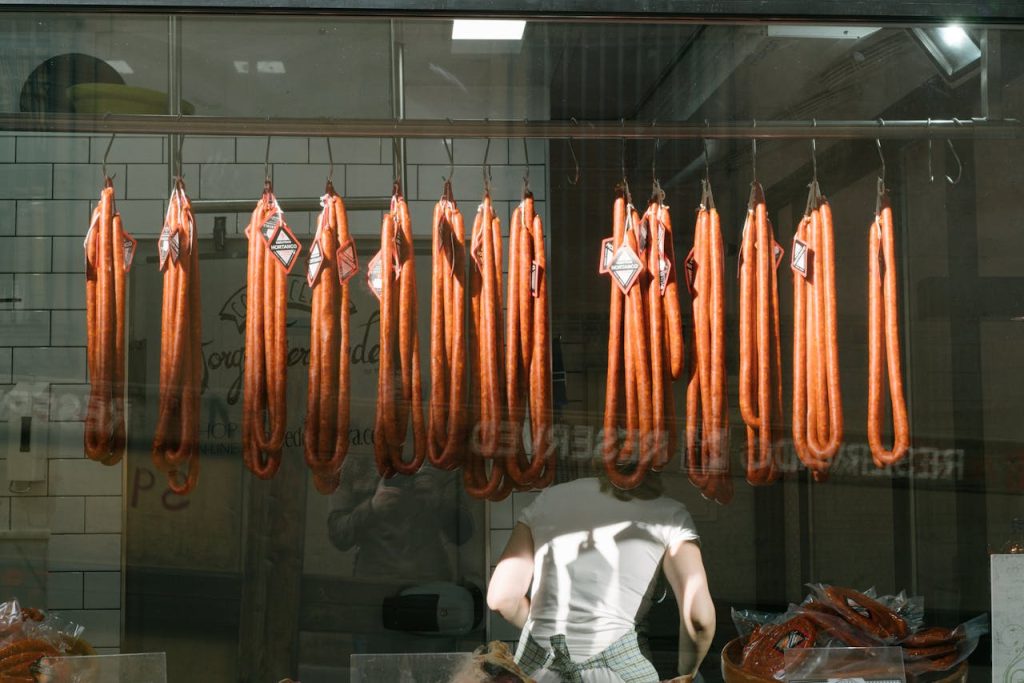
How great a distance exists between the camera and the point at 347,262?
2730mm

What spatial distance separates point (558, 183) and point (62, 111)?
1208 millimetres

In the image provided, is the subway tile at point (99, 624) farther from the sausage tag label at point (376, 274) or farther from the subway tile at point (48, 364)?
the sausage tag label at point (376, 274)

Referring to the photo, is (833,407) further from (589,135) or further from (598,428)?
(589,135)

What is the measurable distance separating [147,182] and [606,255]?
1.15m

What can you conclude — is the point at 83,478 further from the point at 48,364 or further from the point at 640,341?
the point at 640,341

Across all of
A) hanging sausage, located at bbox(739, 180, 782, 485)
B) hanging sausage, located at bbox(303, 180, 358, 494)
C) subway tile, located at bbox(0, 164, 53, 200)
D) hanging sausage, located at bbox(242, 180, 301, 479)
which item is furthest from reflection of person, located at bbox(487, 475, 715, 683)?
subway tile, located at bbox(0, 164, 53, 200)

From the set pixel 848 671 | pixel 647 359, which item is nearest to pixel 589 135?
pixel 647 359

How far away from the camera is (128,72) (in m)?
2.61

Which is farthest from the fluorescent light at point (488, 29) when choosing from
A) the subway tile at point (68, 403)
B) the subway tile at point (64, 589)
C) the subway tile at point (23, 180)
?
the subway tile at point (64, 589)

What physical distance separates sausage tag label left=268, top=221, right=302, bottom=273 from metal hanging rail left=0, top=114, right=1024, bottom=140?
0.80 ft

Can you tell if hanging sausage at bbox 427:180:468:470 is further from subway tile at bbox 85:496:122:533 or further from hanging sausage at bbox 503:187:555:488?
subway tile at bbox 85:496:122:533

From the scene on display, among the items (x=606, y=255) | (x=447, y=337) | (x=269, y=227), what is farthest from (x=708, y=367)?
(x=269, y=227)

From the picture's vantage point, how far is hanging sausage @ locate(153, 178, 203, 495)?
2615 mm

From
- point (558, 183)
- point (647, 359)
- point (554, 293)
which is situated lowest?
point (647, 359)
